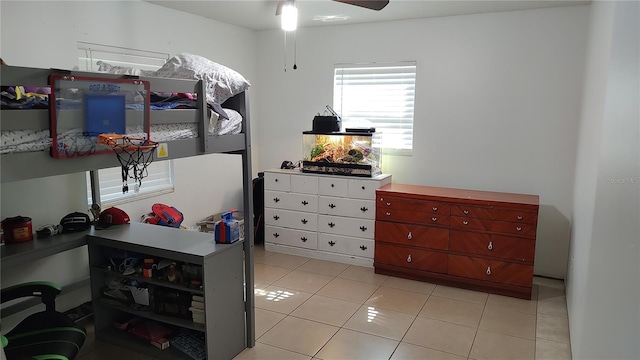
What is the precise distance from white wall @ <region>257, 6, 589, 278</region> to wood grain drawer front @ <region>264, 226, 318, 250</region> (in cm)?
112

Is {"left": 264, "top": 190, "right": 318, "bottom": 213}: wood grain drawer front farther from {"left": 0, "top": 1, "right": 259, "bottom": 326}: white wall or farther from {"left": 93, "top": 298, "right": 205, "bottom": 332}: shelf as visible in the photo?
{"left": 93, "top": 298, "right": 205, "bottom": 332}: shelf

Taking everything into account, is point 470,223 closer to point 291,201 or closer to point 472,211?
point 472,211

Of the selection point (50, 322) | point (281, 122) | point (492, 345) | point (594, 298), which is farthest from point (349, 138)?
point (50, 322)

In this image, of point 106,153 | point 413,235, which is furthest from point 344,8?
point 106,153

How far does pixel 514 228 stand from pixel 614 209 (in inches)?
69.4

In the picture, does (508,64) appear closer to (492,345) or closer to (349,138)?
(349,138)

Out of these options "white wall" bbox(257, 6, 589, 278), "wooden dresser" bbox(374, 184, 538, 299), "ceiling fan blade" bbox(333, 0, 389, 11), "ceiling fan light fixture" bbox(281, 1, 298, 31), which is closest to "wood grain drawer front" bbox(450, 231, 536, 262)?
"wooden dresser" bbox(374, 184, 538, 299)

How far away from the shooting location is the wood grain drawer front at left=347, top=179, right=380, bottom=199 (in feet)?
13.8

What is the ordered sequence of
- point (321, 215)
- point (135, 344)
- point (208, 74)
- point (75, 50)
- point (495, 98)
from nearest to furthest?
point (208, 74) → point (135, 344) → point (75, 50) → point (495, 98) → point (321, 215)

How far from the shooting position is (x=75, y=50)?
329 cm

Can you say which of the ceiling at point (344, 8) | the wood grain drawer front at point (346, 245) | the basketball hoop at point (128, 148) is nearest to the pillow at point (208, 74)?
the basketball hoop at point (128, 148)

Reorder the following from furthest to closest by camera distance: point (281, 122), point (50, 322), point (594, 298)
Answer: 1. point (281, 122)
2. point (50, 322)
3. point (594, 298)

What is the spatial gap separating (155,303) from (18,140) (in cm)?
154

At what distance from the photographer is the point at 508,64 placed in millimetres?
4094
